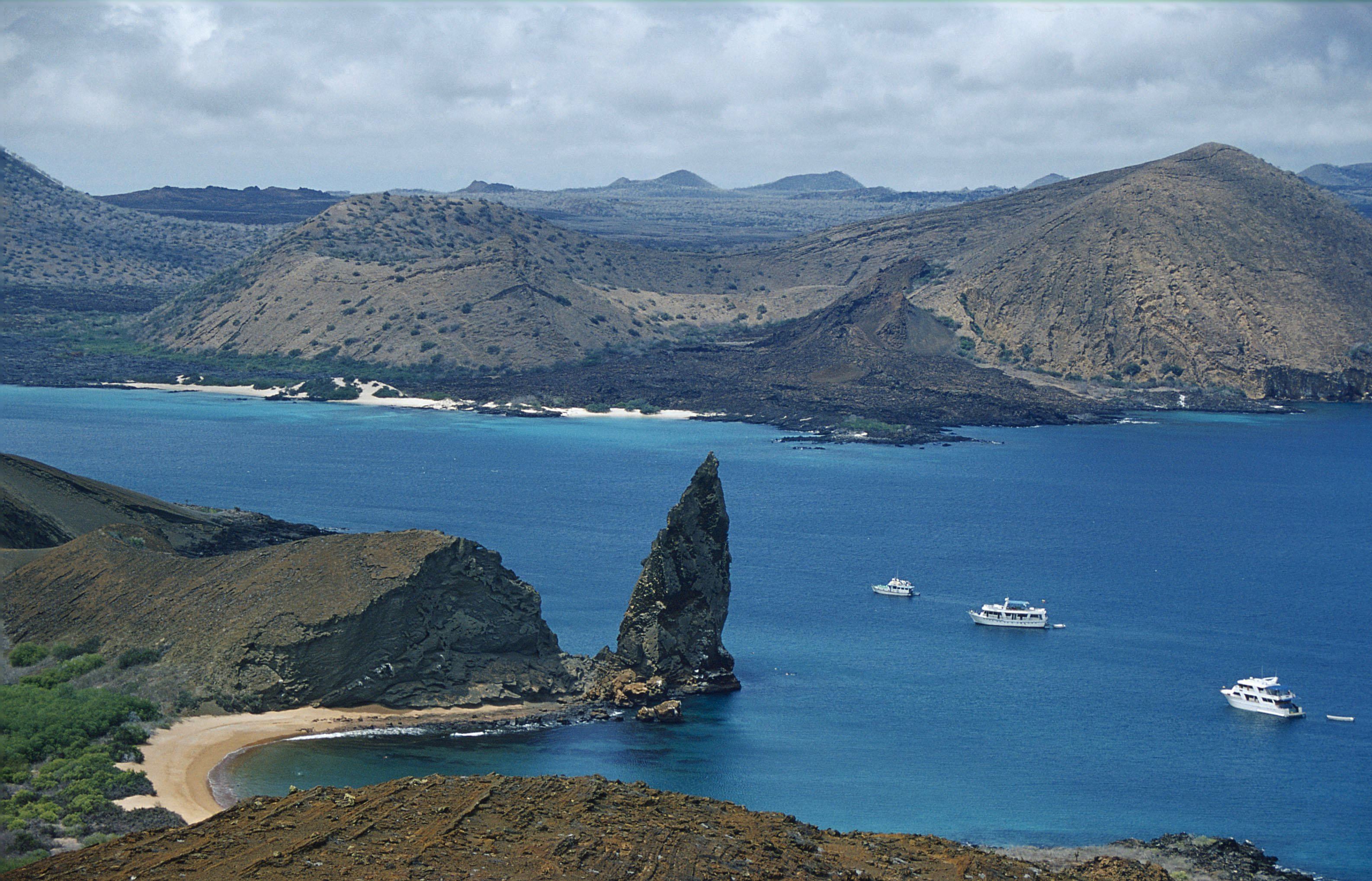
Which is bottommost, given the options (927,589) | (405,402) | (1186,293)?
(927,589)

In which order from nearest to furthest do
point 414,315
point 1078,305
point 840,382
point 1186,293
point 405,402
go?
point 405,402 < point 840,382 < point 1186,293 < point 414,315 < point 1078,305

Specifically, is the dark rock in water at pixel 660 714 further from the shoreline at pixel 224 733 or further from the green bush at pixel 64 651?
the green bush at pixel 64 651

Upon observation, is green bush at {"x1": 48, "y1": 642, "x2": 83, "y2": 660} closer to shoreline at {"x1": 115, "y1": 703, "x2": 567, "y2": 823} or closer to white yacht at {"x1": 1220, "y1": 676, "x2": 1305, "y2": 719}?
shoreline at {"x1": 115, "y1": 703, "x2": 567, "y2": 823}

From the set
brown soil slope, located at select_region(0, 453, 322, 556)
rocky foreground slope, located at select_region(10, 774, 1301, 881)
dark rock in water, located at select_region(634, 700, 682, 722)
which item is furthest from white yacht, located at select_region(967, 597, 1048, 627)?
rocky foreground slope, located at select_region(10, 774, 1301, 881)

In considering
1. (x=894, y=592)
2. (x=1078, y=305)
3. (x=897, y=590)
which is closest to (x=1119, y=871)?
(x=894, y=592)

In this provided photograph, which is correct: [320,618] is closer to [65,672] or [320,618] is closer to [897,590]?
[65,672]

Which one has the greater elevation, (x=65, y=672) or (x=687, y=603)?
(x=687, y=603)

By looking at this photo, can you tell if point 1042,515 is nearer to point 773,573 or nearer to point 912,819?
point 773,573
